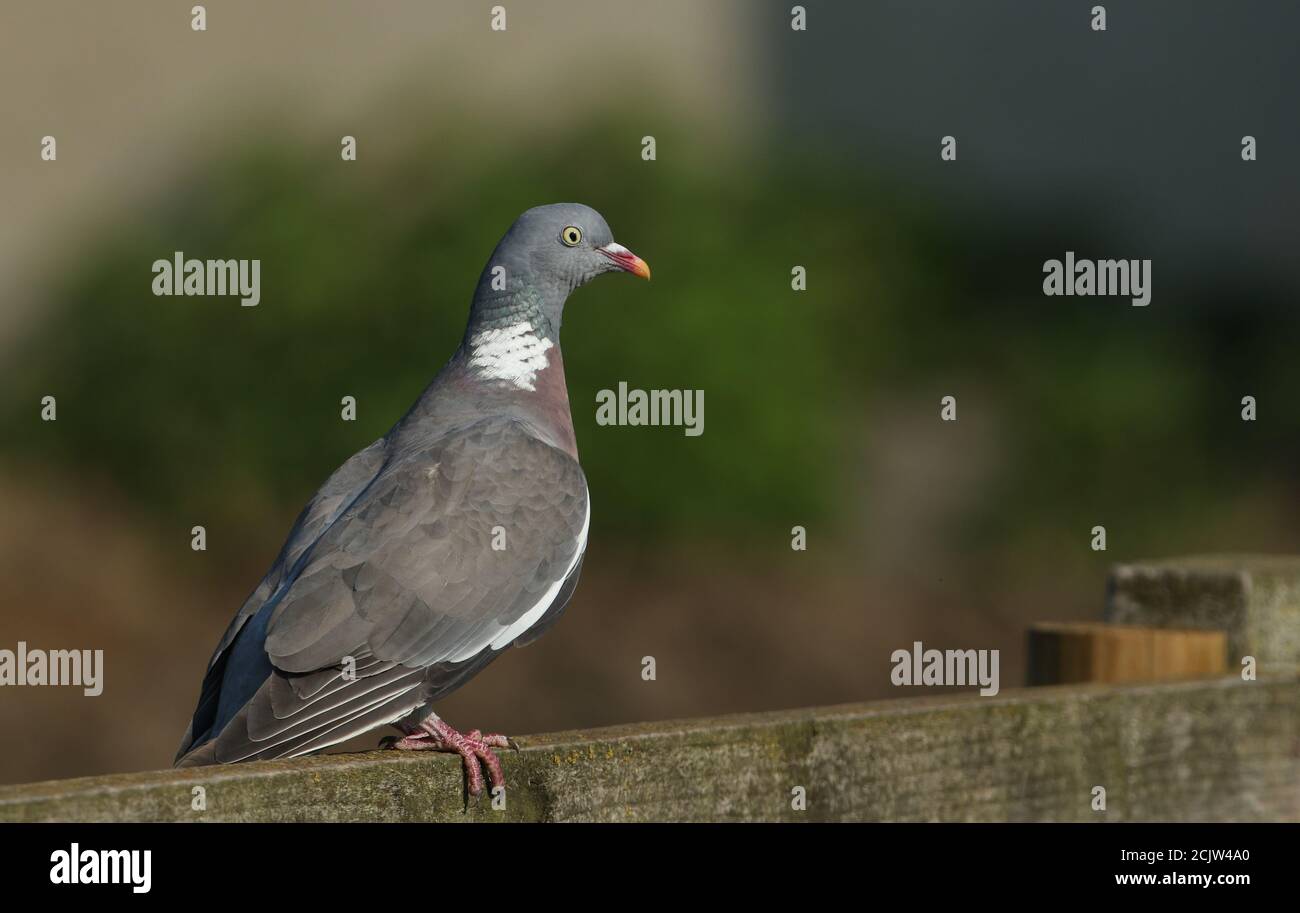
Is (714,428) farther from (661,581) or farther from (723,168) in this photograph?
(723,168)

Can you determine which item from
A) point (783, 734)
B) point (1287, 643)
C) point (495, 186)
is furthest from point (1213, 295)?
point (783, 734)

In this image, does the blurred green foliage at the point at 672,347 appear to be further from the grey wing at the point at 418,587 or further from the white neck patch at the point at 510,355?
the grey wing at the point at 418,587

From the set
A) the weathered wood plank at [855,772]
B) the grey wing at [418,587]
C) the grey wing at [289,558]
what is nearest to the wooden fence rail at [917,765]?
the weathered wood plank at [855,772]

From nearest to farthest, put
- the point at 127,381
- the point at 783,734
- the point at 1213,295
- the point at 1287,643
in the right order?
1. the point at 783,734
2. the point at 1287,643
3. the point at 127,381
4. the point at 1213,295

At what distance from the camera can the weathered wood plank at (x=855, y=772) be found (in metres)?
2.32

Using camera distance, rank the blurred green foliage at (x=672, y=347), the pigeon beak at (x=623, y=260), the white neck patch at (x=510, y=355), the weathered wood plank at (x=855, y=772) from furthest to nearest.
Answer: the blurred green foliage at (x=672, y=347) < the pigeon beak at (x=623, y=260) < the white neck patch at (x=510, y=355) < the weathered wood plank at (x=855, y=772)

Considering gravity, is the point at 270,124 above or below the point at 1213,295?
above

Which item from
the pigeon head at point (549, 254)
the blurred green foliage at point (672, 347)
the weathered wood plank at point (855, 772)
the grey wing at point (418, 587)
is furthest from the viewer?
the blurred green foliage at point (672, 347)

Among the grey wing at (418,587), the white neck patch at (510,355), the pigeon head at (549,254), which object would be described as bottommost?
the grey wing at (418,587)

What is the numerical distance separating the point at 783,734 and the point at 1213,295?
882cm

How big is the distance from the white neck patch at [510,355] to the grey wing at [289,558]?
37 centimetres

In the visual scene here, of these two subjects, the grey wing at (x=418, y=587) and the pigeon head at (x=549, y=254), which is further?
the pigeon head at (x=549, y=254)

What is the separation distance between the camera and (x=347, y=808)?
95.0 inches

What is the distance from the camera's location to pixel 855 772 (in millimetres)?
2887
